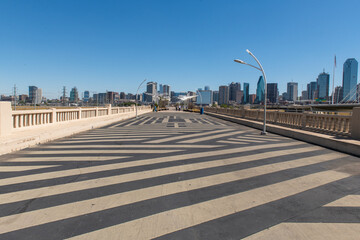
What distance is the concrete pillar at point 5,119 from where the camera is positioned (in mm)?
8375

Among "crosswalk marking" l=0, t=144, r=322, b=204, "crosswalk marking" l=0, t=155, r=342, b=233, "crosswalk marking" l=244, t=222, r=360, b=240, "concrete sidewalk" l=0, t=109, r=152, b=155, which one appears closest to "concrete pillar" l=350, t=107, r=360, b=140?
"crosswalk marking" l=0, t=144, r=322, b=204

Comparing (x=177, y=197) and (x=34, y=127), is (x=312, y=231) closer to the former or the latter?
(x=177, y=197)

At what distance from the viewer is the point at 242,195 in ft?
14.6

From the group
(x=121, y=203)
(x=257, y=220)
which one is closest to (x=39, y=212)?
(x=121, y=203)

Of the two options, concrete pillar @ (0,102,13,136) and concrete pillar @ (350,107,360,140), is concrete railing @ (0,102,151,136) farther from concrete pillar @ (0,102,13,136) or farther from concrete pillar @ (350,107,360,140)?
concrete pillar @ (350,107,360,140)

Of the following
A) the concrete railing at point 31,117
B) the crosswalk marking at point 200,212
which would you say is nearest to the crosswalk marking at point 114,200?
the crosswalk marking at point 200,212

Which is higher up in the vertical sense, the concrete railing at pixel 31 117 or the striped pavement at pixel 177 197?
the concrete railing at pixel 31 117

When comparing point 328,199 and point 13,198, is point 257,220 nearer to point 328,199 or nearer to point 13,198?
point 328,199

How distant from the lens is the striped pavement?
10.5ft

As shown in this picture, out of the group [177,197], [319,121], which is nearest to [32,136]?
[177,197]

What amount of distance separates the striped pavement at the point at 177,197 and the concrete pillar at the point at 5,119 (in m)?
1.67

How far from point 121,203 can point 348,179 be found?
5338mm

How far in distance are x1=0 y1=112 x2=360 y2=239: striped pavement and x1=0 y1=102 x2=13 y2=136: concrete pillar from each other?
5.46 feet

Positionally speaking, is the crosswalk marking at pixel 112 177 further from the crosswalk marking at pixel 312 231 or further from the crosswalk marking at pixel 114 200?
the crosswalk marking at pixel 312 231
